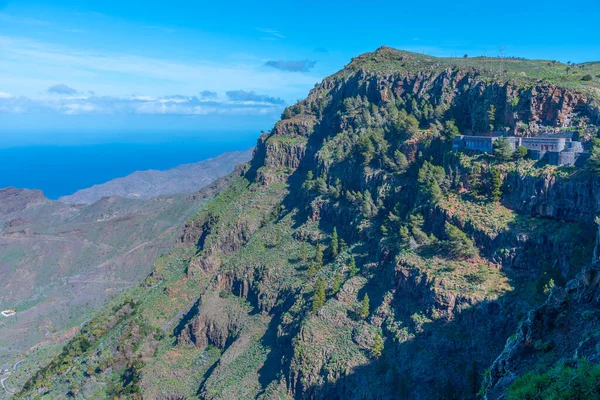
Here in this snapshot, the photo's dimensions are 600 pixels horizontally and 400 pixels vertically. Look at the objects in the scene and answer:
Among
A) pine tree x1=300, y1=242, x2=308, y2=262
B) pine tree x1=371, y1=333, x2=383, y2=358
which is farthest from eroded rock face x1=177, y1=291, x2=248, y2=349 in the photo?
pine tree x1=371, y1=333, x2=383, y2=358

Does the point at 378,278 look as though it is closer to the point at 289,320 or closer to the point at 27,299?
the point at 289,320

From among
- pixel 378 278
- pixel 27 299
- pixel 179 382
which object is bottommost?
pixel 27 299

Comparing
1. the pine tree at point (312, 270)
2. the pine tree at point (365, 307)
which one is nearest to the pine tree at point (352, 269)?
the pine tree at point (365, 307)

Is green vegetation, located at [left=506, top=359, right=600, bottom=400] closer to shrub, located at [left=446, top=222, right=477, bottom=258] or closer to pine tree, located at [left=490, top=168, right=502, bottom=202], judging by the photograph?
shrub, located at [left=446, top=222, right=477, bottom=258]

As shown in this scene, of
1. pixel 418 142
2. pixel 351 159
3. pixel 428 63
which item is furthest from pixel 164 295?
pixel 428 63

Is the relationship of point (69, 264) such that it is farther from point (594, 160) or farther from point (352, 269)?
point (594, 160)
